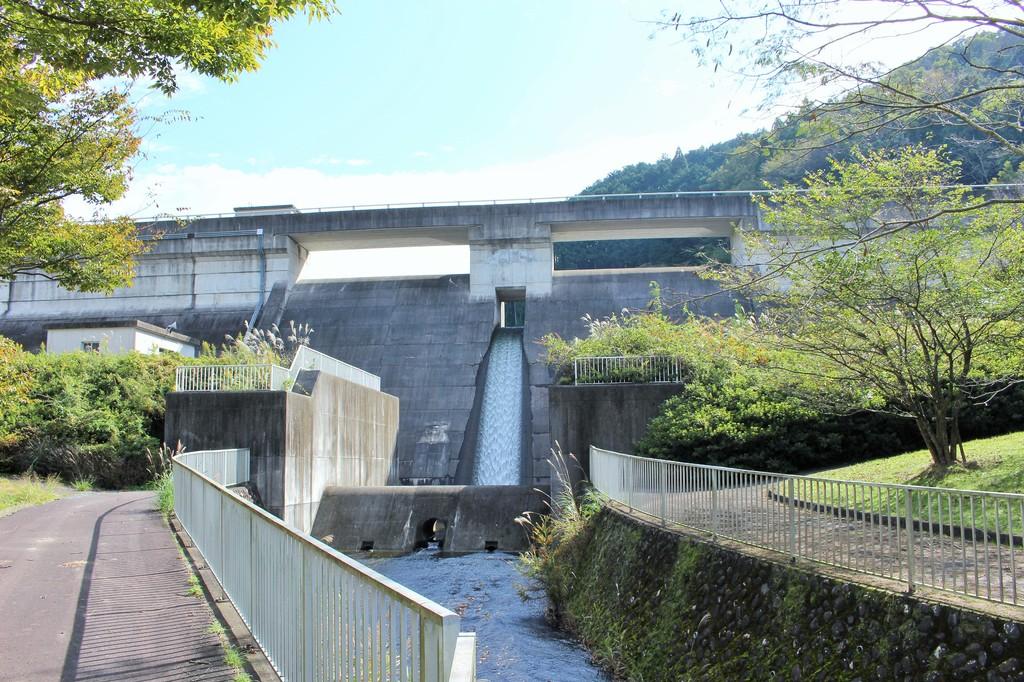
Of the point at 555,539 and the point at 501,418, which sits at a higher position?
the point at 501,418

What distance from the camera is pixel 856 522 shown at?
244 inches

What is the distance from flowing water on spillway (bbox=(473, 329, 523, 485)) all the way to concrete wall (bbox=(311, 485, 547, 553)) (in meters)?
5.24

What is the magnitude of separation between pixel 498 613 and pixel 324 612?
8.04 m

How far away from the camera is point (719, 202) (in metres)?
31.5

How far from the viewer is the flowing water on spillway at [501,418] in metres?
23.8

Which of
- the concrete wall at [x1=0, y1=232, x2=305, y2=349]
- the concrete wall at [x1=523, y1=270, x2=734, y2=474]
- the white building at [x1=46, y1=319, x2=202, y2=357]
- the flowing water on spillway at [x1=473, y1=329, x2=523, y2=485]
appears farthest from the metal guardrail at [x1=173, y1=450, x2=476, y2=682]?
the concrete wall at [x1=0, y1=232, x2=305, y2=349]

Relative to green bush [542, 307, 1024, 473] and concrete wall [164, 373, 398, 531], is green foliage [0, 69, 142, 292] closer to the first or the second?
concrete wall [164, 373, 398, 531]

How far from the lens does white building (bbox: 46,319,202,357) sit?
25688mm

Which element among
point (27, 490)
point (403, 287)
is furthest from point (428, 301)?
point (27, 490)

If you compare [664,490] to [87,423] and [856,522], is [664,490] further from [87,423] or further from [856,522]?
[87,423]

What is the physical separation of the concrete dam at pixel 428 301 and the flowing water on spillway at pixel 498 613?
7.18m

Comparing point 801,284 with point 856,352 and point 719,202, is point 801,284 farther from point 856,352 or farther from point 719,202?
point 719,202

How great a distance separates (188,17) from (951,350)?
10.5 metres

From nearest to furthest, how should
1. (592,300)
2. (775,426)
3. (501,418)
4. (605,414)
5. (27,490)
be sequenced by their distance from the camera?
(775,426), (27,490), (605,414), (501,418), (592,300)
